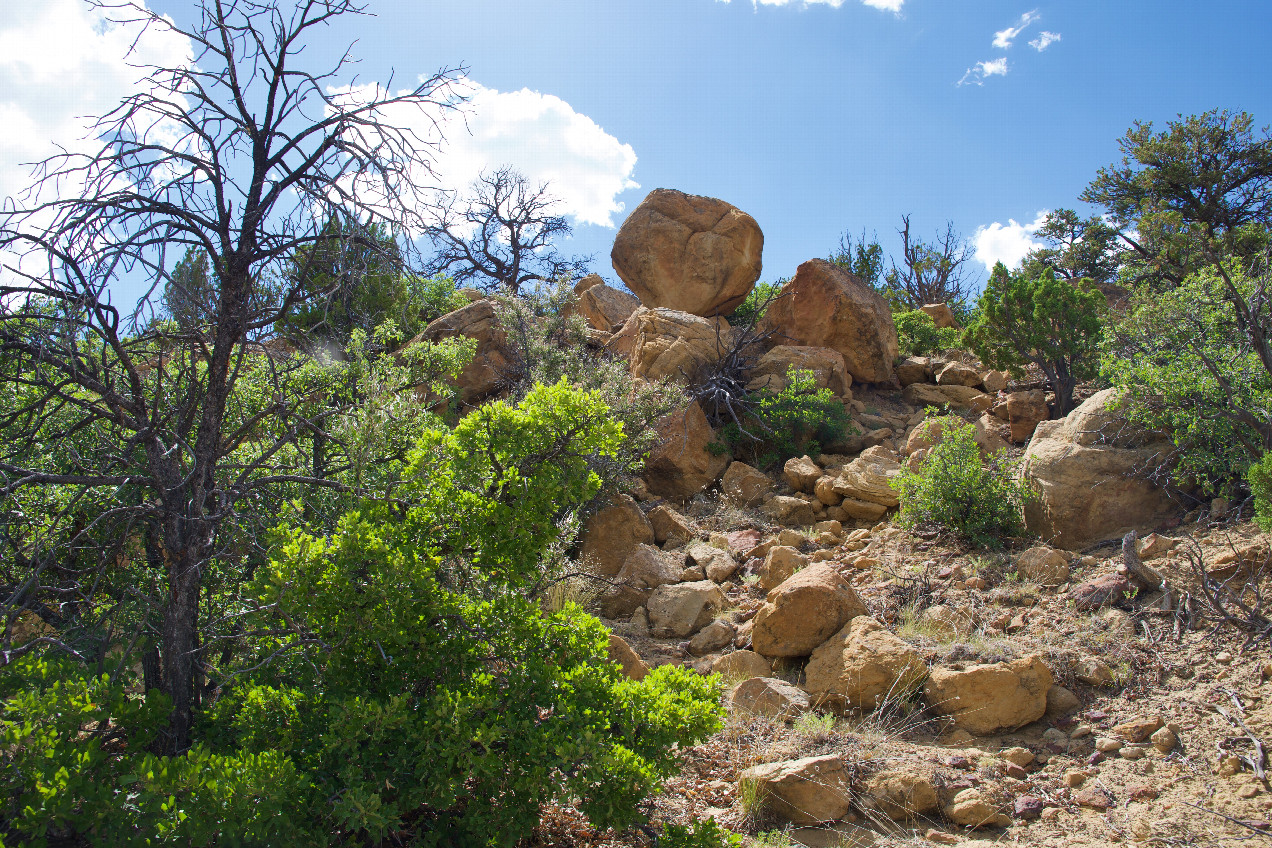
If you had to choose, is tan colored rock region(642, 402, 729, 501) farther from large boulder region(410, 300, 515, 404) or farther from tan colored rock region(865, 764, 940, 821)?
tan colored rock region(865, 764, 940, 821)

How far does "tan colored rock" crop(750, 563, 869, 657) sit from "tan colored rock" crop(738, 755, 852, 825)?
144 cm

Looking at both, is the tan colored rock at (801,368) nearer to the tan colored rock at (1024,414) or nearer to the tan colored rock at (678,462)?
the tan colored rock at (678,462)

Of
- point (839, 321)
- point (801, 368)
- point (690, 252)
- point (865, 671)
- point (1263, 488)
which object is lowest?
point (865, 671)

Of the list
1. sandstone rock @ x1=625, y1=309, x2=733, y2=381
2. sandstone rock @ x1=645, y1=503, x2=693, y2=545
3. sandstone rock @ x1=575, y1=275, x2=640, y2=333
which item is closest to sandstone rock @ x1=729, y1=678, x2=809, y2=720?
sandstone rock @ x1=645, y1=503, x2=693, y2=545

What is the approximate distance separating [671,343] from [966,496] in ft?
Answer: 17.1

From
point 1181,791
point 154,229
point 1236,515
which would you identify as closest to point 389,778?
point 154,229

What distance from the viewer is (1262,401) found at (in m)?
5.75

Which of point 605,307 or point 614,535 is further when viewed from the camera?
point 605,307

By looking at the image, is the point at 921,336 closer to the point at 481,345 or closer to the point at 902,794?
the point at 481,345

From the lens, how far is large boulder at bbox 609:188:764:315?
46.2 feet

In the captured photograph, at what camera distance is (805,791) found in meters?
3.80

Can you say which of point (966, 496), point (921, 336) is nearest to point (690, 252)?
point (921, 336)

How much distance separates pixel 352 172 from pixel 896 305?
55.3ft

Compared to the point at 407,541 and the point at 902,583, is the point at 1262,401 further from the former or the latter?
the point at 407,541
